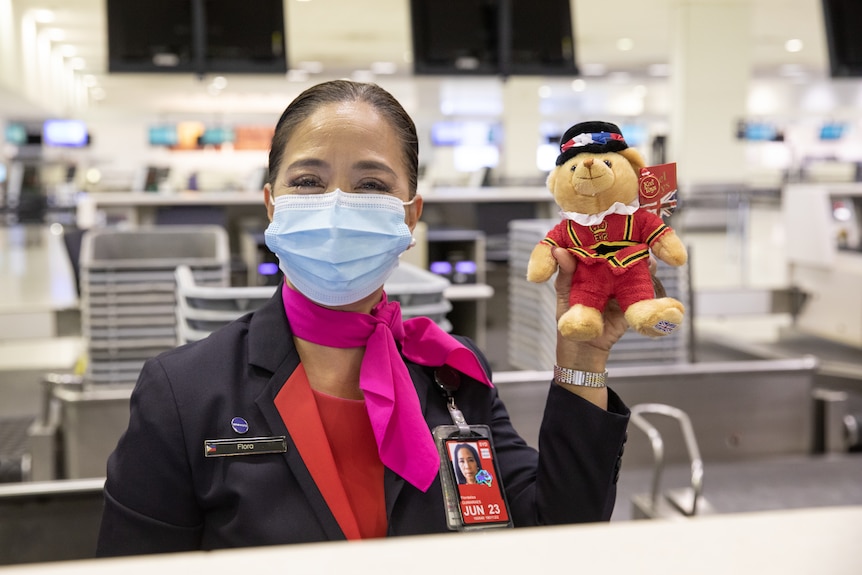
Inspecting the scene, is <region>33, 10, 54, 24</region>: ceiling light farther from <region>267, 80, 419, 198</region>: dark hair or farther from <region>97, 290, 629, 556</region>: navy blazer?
<region>97, 290, 629, 556</region>: navy blazer

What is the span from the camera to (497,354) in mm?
4871

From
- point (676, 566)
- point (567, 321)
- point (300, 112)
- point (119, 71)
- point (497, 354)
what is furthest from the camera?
point (119, 71)

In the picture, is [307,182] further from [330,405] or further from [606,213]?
[606,213]

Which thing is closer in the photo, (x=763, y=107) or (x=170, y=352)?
(x=170, y=352)

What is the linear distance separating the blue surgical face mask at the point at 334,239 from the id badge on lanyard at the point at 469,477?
0.91 ft

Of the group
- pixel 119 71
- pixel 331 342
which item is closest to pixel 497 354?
pixel 331 342

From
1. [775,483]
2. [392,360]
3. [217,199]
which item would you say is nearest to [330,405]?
[392,360]

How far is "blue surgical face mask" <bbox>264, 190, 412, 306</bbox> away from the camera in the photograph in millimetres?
1357

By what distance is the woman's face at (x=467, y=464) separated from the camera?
1.30m

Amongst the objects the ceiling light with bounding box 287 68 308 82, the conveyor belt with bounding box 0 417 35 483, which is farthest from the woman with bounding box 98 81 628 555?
the ceiling light with bounding box 287 68 308 82

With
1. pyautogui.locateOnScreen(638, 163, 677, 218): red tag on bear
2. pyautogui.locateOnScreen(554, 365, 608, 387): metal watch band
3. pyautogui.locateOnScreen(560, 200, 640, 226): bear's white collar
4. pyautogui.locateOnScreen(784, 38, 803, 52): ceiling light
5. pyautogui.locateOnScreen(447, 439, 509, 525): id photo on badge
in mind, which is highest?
pyautogui.locateOnScreen(784, 38, 803, 52): ceiling light

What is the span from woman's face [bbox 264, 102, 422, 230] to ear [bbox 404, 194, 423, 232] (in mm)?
63

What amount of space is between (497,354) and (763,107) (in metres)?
23.9

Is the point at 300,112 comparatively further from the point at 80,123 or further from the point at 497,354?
the point at 80,123
